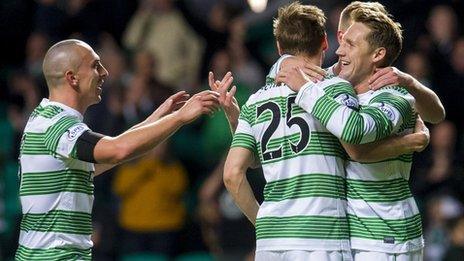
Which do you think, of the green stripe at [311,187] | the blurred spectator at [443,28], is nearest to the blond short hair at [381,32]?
the green stripe at [311,187]

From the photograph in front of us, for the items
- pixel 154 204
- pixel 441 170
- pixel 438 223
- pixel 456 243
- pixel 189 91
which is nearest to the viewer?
pixel 456 243

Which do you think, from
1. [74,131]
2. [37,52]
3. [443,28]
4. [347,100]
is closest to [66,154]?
[74,131]

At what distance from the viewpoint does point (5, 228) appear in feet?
40.9

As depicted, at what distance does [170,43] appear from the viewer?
1322 centimetres

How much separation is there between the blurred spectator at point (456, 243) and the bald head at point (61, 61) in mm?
4715

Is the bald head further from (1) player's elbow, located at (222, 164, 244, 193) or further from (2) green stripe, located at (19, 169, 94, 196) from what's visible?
(1) player's elbow, located at (222, 164, 244, 193)

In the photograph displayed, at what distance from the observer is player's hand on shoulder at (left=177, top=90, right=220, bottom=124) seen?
6453 millimetres

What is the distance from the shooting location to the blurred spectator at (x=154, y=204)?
1170cm

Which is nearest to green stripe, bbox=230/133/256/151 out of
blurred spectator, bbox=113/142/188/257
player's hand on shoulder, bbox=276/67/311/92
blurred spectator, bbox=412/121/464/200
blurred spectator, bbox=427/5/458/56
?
player's hand on shoulder, bbox=276/67/311/92

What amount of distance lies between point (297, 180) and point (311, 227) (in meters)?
0.25

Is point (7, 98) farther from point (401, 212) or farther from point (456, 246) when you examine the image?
point (401, 212)

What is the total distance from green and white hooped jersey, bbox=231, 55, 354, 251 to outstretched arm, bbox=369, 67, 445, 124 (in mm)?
180

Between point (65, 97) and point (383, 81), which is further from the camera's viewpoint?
point (65, 97)

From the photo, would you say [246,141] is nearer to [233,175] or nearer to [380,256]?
[233,175]
